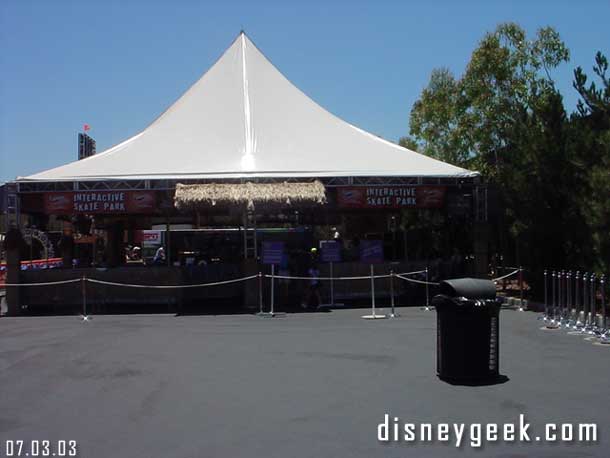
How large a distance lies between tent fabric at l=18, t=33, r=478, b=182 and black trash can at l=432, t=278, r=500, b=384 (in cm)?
972

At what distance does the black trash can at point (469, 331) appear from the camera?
8.50 m

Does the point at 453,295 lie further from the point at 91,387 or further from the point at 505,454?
the point at 91,387

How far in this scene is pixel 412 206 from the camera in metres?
18.9

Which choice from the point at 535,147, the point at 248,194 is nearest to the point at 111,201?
the point at 248,194

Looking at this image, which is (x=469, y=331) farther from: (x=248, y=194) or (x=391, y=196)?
(x=391, y=196)

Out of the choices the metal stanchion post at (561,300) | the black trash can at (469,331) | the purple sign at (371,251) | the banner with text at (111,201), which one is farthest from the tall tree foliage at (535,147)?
the banner with text at (111,201)

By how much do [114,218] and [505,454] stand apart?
73.0 ft

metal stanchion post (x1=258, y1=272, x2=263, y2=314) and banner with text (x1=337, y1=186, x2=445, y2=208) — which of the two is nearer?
metal stanchion post (x1=258, y1=272, x2=263, y2=314)

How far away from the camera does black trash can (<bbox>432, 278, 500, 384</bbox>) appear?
8500 millimetres

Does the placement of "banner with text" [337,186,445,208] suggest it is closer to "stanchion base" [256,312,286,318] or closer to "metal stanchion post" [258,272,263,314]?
"metal stanchion post" [258,272,263,314]

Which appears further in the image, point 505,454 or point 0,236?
point 0,236

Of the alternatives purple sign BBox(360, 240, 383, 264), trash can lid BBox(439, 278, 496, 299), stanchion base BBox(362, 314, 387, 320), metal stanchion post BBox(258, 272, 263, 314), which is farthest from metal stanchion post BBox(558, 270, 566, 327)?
metal stanchion post BBox(258, 272, 263, 314)

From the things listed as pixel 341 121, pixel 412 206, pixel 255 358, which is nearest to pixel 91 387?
pixel 255 358

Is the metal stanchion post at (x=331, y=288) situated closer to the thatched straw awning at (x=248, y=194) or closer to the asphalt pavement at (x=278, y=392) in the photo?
the thatched straw awning at (x=248, y=194)
